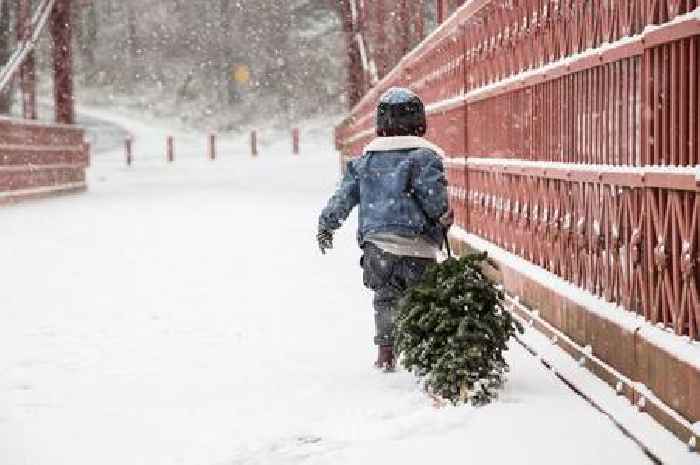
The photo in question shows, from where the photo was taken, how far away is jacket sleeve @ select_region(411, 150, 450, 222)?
5.78m

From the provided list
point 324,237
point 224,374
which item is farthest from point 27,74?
point 324,237

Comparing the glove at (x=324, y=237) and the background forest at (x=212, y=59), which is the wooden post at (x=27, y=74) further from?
the background forest at (x=212, y=59)

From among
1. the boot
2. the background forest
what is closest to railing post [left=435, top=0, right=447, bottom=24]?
the boot

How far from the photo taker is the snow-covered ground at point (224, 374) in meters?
4.47

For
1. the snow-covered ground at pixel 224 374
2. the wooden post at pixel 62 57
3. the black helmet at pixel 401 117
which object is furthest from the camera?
the wooden post at pixel 62 57

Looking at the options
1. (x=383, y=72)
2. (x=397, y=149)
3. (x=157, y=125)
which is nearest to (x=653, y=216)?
(x=397, y=149)

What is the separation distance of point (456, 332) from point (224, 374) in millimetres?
1564

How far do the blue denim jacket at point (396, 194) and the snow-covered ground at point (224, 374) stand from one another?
0.70m

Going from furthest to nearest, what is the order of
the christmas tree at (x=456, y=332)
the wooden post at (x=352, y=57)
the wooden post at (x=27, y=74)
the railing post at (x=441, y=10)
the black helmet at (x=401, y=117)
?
1. the wooden post at (x=352, y=57)
2. the wooden post at (x=27, y=74)
3. the railing post at (x=441, y=10)
4. the black helmet at (x=401, y=117)
5. the christmas tree at (x=456, y=332)

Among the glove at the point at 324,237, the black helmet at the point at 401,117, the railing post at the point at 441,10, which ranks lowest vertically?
the glove at the point at 324,237

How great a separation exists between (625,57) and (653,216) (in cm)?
74

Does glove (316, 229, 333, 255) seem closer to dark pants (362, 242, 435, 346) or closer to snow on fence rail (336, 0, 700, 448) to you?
dark pants (362, 242, 435, 346)

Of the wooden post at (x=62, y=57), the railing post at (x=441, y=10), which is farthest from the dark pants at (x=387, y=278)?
the wooden post at (x=62, y=57)

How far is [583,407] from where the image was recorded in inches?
191
